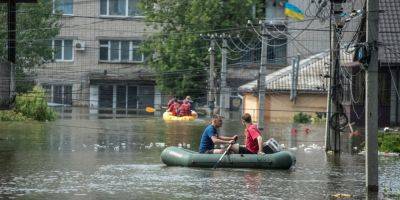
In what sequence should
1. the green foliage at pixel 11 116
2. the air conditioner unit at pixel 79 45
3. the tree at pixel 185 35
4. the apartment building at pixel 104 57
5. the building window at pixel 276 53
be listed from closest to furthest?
1. the green foliage at pixel 11 116
2. the tree at pixel 185 35
3. the building window at pixel 276 53
4. the apartment building at pixel 104 57
5. the air conditioner unit at pixel 79 45

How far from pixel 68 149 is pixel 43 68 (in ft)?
113

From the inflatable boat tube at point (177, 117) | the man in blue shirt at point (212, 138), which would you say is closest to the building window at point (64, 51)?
the inflatable boat tube at point (177, 117)

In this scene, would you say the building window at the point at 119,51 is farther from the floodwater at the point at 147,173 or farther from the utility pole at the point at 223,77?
the floodwater at the point at 147,173

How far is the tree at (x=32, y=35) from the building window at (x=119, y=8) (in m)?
9.37

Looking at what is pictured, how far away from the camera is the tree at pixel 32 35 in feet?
189

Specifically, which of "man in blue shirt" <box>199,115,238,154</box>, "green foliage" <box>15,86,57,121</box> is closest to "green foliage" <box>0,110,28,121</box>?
"green foliage" <box>15,86,57,121</box>

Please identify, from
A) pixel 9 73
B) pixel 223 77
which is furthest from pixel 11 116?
pixel 9 73

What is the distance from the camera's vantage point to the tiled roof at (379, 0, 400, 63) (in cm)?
4276

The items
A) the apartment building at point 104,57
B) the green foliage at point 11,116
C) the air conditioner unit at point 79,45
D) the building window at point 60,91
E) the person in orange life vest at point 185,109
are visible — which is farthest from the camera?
the air conditioner unit at point 79,45

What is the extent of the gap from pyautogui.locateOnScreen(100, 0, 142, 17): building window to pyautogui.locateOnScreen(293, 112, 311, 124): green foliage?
23.6 meters

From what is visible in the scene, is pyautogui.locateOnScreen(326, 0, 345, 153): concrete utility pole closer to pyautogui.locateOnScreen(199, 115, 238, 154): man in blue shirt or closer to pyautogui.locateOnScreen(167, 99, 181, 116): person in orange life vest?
pyautogui.locateOnScreen(199, 115, 238, 154): man in blue shirt

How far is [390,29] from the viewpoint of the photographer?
43406mm

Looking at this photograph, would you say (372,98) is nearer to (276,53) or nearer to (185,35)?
(185,35)

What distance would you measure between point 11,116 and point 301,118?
673 inches
